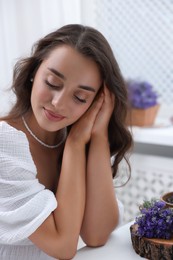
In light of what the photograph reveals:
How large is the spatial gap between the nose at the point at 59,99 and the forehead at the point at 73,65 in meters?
0.04

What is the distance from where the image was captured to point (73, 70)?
3.35ft

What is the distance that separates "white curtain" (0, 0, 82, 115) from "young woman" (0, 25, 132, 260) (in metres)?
0.80

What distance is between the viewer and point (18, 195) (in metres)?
1.00

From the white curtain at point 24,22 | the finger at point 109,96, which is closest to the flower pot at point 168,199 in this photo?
the finger at point 109,96

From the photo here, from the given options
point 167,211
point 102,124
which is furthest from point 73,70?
point 167,211

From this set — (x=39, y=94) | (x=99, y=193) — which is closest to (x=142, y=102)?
Answer: (x=99, y=193)

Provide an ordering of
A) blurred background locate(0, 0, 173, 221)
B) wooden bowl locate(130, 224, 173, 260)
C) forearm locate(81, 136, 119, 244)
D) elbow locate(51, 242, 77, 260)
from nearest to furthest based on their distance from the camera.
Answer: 1. wooden bowl locate(130, 224, 173, 260)
2. elbow locate(51, 242, 77, 260)
3. forearm locate(81, 136, 119, 244)
4. blurred background locate(0, 0, 173, 221)

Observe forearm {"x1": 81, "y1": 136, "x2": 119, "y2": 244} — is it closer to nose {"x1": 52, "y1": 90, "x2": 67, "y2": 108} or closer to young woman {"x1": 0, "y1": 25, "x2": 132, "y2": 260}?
young woman {"x1": 0, "y1": 25, "x2": 132, "y2": 260}

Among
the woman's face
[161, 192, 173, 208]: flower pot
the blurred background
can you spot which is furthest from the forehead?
the blurred background

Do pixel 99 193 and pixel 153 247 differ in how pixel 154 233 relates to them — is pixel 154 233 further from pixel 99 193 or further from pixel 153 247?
pixel 99 193

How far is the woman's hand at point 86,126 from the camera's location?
3.89ft

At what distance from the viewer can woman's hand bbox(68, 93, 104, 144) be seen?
46.7 inches

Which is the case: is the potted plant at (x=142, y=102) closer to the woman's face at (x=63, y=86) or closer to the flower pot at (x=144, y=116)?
the flower pot at (x=144, y=116)

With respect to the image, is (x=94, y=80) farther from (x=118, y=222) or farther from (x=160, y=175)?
(x=160, y=175)
